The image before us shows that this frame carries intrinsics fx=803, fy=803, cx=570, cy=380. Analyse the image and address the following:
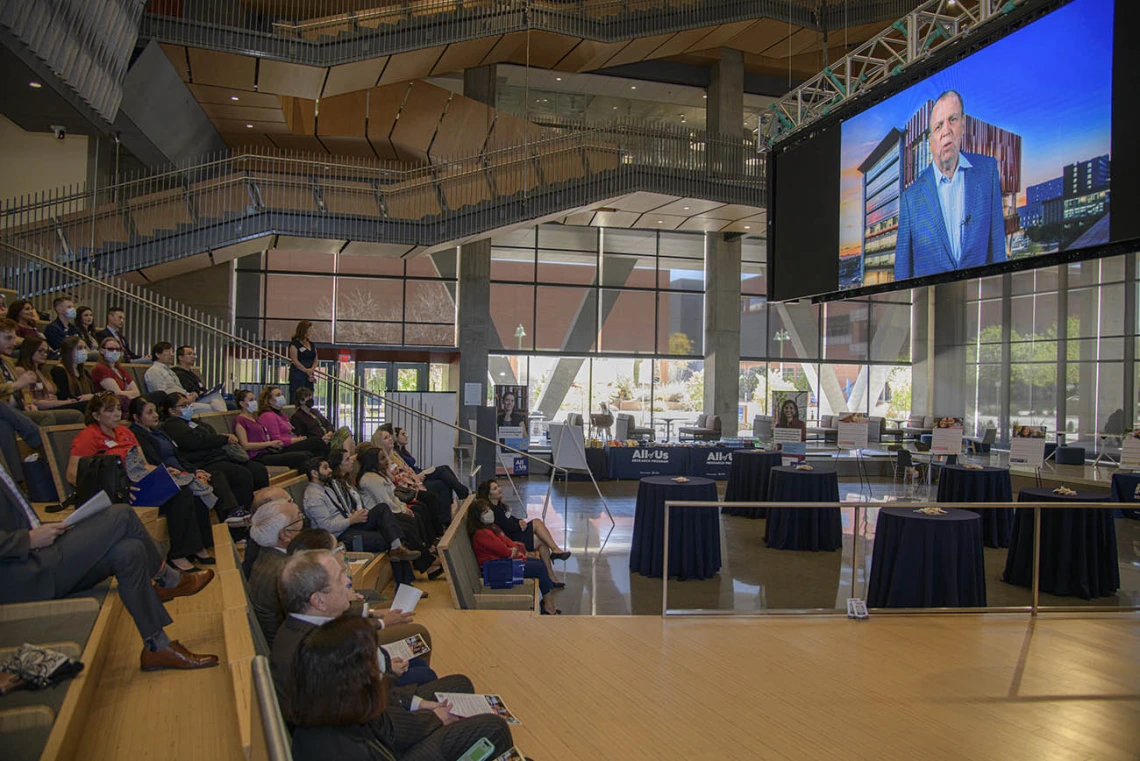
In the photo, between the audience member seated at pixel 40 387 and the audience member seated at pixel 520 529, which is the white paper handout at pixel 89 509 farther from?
the audience member seated at pixel 520 529

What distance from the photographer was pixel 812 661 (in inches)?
186

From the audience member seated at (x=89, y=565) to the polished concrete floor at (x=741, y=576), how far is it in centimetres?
387

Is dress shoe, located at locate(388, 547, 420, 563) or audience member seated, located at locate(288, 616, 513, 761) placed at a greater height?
audience member seated, located at locate(288, 616, 513, 761)

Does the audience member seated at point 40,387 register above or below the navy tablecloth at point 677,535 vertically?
above

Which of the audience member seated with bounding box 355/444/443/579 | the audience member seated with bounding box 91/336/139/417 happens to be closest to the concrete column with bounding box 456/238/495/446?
the audience member seated with bounding box 91/336/139/417

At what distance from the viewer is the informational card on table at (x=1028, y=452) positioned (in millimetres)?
12531

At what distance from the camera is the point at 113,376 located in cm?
714

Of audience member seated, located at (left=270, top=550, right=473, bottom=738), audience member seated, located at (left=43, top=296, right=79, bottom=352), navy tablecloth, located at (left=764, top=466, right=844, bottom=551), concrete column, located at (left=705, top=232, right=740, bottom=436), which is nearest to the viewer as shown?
audience member seated, located at (left=270, top=550, right=473, bottom=738)

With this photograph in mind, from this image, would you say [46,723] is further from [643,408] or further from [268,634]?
[643,408]

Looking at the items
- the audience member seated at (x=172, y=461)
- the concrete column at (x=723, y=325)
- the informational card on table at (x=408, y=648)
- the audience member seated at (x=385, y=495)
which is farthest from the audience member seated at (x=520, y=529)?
the concrete column at (x=723, y=325)

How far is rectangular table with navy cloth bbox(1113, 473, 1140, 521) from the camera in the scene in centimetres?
1089

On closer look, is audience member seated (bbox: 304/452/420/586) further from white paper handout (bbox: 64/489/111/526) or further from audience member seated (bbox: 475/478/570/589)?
white paper handout (bbox: 64/489/111/526)

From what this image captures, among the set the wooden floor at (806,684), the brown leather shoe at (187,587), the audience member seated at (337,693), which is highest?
the audience member seated at (337,693)

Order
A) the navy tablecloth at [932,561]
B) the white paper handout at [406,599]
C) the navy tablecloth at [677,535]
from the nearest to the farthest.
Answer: the white paper handout at [406,599]
the navy tablecloth at [932,561]
the navy tablecloth at [677,535]
